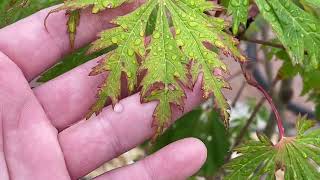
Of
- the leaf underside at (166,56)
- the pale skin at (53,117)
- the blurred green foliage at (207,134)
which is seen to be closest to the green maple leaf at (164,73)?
the leaf underside at (166,56)

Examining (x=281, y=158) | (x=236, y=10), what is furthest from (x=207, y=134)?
(x=236, y=10)

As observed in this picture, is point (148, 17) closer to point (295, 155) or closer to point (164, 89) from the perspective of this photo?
point (164, 89)

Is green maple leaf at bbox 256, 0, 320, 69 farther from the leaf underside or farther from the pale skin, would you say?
the pale skin

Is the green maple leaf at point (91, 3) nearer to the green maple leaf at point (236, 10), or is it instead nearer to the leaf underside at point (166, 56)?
the leaf underside at point (166, 56)

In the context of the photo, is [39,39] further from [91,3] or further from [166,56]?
[166,56]

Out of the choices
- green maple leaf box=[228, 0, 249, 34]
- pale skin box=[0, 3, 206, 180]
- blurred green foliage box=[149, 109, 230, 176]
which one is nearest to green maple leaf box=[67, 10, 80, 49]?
pale skin box=[0, 3, 206, 180]

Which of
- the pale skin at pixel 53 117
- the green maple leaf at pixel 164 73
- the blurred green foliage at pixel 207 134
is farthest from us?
the blurred green foliage at pixel 207 134
